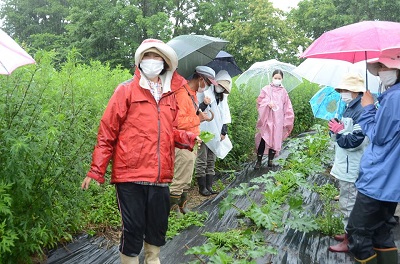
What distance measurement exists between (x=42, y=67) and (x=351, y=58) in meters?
3.02

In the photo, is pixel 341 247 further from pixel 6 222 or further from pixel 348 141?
pixel 6 222

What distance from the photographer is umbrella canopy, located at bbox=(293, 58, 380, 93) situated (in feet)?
17.1

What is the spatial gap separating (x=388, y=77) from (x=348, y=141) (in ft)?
2.72

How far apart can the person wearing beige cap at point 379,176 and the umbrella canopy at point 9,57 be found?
94.9 inches

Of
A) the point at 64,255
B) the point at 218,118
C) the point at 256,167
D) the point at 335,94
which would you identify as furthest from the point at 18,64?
the point at 256,167

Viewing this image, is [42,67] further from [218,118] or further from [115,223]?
[218,118]

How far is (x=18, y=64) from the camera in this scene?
2.31 metres

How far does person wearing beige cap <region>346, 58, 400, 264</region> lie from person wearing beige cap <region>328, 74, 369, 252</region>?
0.45 meters

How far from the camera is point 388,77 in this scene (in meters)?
3.12

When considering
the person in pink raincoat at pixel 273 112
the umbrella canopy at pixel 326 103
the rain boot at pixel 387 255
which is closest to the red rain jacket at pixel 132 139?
the rain boot at pixel 387 255

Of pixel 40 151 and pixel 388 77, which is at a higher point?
pixel 388 77

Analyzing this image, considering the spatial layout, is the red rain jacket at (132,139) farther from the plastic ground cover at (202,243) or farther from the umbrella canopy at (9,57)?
the plastic ground cover at (202,243)

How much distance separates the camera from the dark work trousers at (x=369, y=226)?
312 cm

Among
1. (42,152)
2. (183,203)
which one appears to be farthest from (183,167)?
(42,152)
